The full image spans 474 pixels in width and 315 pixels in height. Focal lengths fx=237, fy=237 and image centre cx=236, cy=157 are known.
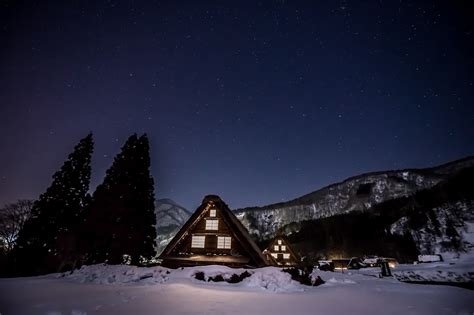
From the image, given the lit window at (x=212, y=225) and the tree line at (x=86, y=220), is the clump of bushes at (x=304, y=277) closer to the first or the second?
the lit window at (x=212, y=225)

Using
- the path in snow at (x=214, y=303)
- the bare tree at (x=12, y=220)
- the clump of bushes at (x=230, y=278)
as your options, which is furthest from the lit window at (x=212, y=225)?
the bare tree at (x=12, y=220)

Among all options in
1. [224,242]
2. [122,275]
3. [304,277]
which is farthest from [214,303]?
[224,242]

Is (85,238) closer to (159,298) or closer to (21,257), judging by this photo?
(21,257)

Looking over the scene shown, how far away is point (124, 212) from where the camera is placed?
24.5m

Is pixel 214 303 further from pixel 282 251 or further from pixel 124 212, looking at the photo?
pixel 282 251

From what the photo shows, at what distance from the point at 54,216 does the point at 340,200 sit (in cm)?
13904

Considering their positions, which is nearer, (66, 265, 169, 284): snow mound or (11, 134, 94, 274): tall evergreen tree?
(66, 265, 169, 284): snow mound

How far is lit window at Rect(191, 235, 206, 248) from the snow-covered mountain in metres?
109

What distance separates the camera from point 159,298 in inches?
291

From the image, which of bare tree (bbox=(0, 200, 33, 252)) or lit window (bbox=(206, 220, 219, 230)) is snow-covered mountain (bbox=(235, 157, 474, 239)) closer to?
bare tree (bbox=(0, 200, 33, 252))

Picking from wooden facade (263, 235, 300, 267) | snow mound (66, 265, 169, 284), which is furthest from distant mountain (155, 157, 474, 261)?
snow mound (66, 265, 169, 284)

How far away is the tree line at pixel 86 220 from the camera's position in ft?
76.0

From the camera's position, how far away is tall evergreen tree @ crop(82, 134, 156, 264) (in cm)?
2336

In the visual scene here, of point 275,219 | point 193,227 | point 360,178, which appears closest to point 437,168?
point 360,178
